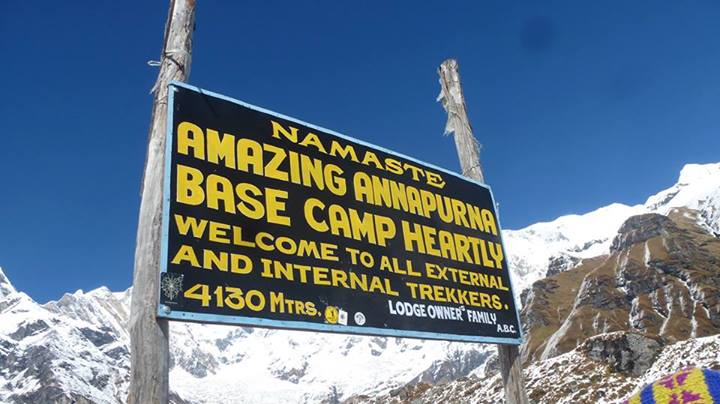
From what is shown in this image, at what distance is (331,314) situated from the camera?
20.8 feet

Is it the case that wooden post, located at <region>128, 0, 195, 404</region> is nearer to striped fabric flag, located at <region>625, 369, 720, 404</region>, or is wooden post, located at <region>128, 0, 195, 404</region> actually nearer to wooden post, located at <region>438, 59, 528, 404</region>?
striped fabric flag, located at <region>625, 369, 720, 404</region>

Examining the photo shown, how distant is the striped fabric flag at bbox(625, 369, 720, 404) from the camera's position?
10.8 ft

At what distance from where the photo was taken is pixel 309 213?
675 cm

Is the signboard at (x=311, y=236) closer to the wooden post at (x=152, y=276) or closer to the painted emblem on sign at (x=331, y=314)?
the painted emblem on sign at (x=331, y=314)

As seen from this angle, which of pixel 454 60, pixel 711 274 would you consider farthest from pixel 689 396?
pixel 711 274

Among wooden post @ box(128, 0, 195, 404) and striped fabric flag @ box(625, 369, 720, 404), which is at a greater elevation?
wooden post @ box(128, 0, 195, 404)

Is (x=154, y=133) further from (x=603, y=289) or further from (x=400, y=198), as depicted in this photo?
(x=603, y=289)

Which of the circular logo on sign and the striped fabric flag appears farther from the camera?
the circular logo on sign

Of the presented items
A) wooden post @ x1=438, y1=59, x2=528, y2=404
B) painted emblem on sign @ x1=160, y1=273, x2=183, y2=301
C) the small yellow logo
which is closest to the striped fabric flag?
the small yellow logo

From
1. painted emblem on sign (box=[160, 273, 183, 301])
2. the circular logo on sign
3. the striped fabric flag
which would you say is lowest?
the striped fabric flag

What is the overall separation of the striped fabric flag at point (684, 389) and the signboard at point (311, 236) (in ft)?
11.1

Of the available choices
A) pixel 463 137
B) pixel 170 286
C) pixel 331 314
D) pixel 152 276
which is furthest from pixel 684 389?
pixel 463 137

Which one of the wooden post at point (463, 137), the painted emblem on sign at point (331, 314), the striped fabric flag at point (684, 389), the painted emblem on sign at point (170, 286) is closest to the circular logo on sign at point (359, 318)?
the painted emblem on sign at point (331, 314)

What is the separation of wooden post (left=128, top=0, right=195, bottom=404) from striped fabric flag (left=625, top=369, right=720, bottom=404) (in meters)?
3.78
